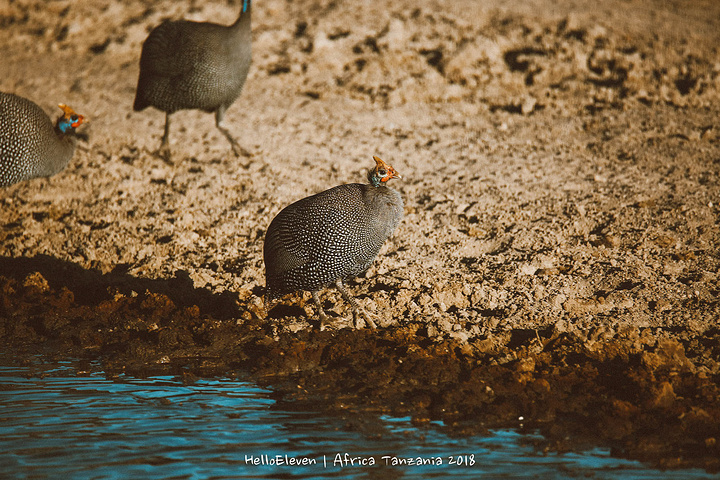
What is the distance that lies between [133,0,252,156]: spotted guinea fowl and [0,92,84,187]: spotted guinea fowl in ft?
2.54

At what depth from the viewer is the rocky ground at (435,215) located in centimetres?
428

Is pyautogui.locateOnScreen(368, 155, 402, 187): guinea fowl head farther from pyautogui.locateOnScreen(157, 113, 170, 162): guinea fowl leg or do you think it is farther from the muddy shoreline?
pyautogui.locateOnScreen(157, 113, 170, 162): guinea fowl leg

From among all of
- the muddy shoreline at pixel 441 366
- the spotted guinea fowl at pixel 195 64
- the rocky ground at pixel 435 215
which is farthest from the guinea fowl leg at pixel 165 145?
the muddy shoreline at pixel 441 366

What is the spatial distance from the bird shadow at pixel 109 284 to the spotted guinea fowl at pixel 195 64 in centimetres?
192

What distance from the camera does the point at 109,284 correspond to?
18.2 feet

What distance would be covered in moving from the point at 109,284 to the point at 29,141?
1.66 m

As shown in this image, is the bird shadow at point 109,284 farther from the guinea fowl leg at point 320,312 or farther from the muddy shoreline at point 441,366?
the guinea fowl leg at point 320,312

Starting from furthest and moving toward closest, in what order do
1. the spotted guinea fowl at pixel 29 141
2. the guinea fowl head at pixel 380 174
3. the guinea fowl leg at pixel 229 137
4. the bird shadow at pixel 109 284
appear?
1. the guinea fowl leg at pixel 229 137
2. the spotted guinea fowl at pixel 29 141
3. the bird shadow at pixel 109 284
4. the guinea fowl head at pixel 380 174

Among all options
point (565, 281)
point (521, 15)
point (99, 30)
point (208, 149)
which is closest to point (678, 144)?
point (565, 281)

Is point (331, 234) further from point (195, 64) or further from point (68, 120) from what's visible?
point (68, 120)

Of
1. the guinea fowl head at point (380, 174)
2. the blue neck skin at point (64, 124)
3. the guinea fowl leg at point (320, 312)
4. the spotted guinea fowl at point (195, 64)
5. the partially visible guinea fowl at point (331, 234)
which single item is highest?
the spotted guinea fowl at point (195, 64)

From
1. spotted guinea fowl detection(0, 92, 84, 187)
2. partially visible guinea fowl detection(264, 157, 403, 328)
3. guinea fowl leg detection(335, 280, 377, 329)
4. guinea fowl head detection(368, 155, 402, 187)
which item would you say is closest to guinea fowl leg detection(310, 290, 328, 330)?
partially visible guinea fowl detection(264, 157, 403, 328)

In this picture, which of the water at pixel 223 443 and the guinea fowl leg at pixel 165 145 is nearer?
the water at pixel 223 443

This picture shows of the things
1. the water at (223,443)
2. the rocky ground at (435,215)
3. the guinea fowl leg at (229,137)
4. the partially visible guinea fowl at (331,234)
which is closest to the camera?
the water at (223,443)
